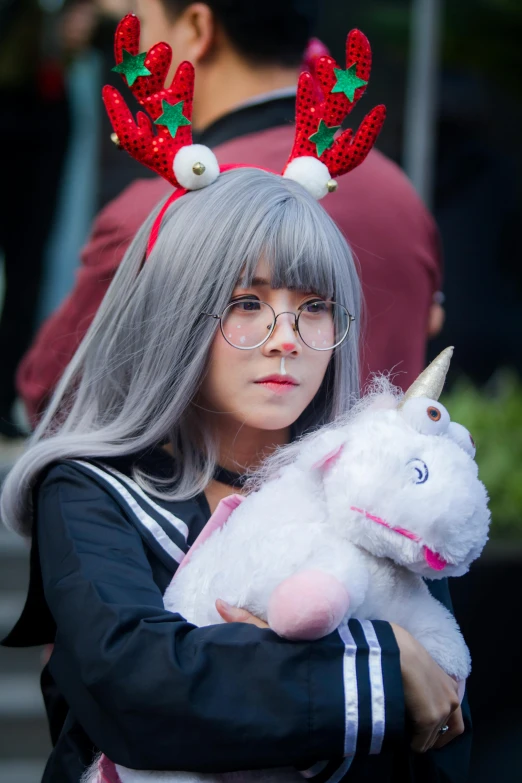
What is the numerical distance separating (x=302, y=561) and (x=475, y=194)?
449 cm

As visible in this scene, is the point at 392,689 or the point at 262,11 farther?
the point at 262,11

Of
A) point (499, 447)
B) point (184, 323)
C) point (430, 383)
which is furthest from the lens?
point (499, 447)

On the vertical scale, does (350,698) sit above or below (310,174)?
below

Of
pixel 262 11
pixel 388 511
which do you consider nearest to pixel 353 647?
pixel 388 511

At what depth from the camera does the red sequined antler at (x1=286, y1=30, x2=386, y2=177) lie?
168 centimetres

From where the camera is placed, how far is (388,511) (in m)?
1.32

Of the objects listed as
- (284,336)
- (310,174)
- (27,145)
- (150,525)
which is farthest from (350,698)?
(27,145)

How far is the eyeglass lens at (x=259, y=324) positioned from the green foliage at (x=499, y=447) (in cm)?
208

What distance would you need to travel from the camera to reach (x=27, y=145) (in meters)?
4.95

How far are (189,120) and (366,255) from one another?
0.53 meters

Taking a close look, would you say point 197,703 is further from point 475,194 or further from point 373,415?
point 475,194

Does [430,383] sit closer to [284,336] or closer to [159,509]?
[284,336]

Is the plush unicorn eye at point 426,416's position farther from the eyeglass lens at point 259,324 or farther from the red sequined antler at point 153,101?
the red sequined antler at point 153,101

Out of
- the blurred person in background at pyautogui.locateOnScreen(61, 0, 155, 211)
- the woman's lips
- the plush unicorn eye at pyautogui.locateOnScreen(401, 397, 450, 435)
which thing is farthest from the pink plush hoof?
the blurred person in background at pyautogui.locateOnScreen(61, 0, 155, 211)
